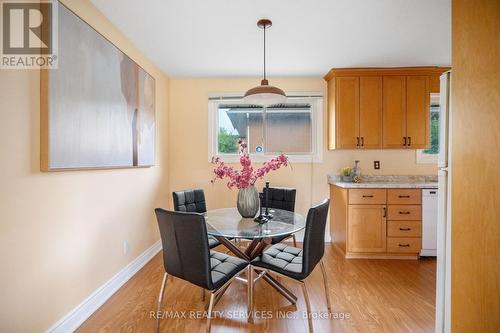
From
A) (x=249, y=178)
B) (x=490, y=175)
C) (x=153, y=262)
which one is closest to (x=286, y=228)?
(x=249, y=178)

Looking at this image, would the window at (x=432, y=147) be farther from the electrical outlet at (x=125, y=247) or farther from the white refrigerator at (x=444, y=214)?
the electrical outlet at (x=125, y=247)

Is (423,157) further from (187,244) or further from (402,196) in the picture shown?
(187,244)

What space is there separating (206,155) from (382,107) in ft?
8.67

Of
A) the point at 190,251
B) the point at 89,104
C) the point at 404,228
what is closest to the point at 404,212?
the point at 404,228

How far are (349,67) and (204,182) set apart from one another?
2.66m

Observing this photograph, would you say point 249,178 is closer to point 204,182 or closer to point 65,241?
point 65,241

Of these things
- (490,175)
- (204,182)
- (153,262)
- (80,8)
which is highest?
(80,8)

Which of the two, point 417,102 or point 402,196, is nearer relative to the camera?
point 402,196

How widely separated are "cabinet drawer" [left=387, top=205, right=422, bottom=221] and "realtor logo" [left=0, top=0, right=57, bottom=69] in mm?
3631

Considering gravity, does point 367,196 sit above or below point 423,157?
below

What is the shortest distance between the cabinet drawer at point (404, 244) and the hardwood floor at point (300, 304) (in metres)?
0.30

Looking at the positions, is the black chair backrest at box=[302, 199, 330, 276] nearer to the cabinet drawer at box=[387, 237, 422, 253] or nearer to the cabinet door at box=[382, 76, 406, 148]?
the cabinet drawer at box=[387, 237, 422, 253]

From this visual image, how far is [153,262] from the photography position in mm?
3027

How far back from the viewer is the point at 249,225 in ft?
6.79
